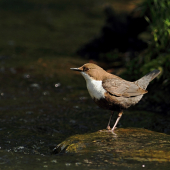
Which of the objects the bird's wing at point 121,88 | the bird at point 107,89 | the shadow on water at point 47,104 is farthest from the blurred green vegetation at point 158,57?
the bird at point 107,89

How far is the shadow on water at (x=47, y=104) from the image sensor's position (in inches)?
133

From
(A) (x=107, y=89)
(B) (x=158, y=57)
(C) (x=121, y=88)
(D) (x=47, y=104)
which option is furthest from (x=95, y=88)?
(B) (x=158, y=57)

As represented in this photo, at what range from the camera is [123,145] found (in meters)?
3.62

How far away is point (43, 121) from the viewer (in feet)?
17.3

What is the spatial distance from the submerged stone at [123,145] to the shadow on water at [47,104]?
0.08 feet

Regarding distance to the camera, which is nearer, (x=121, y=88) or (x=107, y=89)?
(x=107, y=89)

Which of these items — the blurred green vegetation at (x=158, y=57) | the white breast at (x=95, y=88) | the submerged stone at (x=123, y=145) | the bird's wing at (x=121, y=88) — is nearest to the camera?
the submerged stone at (x=123, y=145)

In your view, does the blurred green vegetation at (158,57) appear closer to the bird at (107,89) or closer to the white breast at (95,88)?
the bird at (107,89)

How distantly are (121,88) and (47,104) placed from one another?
216 cm

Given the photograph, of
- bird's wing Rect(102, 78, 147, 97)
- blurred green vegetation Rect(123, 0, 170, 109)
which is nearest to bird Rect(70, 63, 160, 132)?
bird's wing Rect(102, 78, 147, 97)

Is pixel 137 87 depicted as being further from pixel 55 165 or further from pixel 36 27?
pixel 36 27

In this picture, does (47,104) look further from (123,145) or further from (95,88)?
(123,145)

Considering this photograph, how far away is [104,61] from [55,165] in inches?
269

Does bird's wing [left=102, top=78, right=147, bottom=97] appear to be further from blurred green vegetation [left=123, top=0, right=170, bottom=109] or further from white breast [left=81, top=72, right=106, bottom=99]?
blurred green vegetation [left=123, top=0, right=170, bottom=109]
